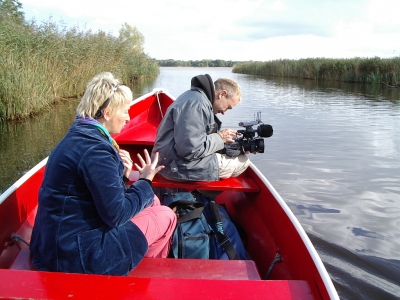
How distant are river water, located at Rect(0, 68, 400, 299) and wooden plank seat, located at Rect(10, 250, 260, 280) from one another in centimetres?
128

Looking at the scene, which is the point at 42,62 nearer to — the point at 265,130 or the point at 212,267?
the point at 265,130

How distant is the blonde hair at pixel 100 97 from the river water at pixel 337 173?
2253 millimetres

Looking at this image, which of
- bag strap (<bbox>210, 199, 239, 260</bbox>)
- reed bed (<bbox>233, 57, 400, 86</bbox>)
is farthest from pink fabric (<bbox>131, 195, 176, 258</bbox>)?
reed bed (<bbox>233, 57, 400, 86</bbox>)

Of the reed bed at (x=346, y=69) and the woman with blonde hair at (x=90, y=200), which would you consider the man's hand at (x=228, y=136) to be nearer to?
the woman with blonde hair at (x=90, y=200)

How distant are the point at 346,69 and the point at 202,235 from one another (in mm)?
23415

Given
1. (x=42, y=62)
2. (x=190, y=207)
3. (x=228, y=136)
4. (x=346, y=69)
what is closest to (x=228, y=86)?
(x=228, y=136)

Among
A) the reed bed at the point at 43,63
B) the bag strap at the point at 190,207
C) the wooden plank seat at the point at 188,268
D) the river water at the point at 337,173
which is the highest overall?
the reed bed at the point at 43,63

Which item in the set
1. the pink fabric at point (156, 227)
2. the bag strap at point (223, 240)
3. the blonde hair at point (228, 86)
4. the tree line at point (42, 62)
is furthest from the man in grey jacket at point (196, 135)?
the tree line at point (42, 62)

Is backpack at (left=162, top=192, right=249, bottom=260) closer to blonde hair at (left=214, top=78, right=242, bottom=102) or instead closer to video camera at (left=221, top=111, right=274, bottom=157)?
video camera at (left=221, top=111, right=274, bottom=157)

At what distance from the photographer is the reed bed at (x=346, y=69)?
20.6m

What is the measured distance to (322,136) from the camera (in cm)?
836

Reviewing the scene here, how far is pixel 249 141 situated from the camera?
11.1ft

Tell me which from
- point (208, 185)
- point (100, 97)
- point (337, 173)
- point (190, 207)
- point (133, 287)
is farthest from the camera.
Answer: point (337, 173)

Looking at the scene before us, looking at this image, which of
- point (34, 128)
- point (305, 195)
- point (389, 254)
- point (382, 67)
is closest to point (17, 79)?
point (34, 128)
